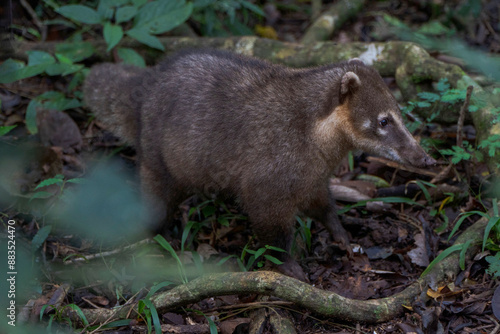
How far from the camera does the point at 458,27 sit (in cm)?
849

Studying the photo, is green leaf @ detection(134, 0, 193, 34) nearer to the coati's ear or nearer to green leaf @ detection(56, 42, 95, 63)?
green leaf @ detection(56, 42, 95, 63)

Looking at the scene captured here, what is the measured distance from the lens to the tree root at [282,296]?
4.04 meters

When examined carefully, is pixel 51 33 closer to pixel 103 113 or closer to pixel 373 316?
pixel 103 113

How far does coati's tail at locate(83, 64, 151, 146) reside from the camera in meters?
5.60

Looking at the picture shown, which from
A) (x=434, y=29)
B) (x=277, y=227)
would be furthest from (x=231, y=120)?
(x=434, y=29)

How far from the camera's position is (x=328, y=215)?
17.4 ft

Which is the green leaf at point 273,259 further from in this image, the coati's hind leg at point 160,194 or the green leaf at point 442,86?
the green leaf at point 442,86

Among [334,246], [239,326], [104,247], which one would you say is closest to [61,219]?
[104,247]

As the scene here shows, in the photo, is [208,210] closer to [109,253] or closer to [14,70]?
[109,253]

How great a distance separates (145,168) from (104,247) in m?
0.92

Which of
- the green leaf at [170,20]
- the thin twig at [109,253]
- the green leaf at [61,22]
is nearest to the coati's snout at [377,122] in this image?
the thin twig at [109,253]

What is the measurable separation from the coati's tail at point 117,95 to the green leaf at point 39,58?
2.62 ft

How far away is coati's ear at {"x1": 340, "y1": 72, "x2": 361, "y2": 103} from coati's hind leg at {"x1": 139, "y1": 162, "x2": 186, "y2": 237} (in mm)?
1984

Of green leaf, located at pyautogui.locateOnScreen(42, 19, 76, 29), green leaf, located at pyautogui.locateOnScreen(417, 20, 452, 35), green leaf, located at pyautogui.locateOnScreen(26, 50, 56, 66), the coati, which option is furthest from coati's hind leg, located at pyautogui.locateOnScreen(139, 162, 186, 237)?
green leaf, located at pyautogui.locateOnScreen(417, 20, 452, 35)
